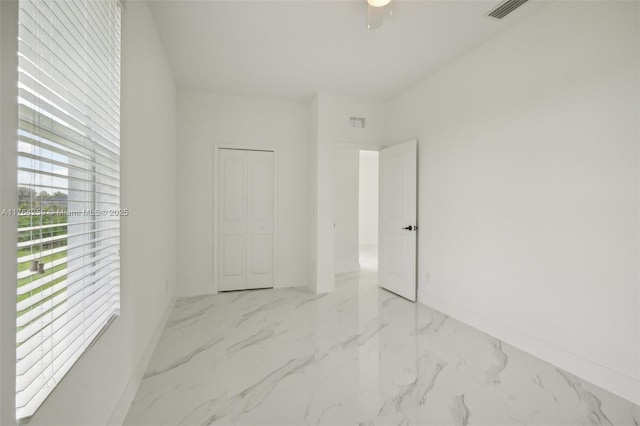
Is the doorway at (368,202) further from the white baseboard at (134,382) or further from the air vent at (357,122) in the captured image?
the white baseboard at (134,382)

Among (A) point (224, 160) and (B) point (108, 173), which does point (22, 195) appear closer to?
(B) point (108, 173)

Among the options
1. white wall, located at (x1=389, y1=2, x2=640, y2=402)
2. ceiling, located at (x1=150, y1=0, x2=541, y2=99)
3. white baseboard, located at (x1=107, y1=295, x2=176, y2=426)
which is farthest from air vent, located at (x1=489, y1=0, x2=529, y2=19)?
white baseboard, located at (x1=107, y1=295, x2=176, y2=426)

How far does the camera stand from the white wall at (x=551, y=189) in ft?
6.76

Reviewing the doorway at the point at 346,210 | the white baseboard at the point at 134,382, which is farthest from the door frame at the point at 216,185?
the doorway at the point at 346,210

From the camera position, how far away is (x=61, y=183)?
1.17m

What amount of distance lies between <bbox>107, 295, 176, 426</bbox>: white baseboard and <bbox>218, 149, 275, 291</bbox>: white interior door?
148cm

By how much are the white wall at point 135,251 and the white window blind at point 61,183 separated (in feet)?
0.44

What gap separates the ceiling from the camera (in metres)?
2.51

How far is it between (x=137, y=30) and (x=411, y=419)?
3010 mm

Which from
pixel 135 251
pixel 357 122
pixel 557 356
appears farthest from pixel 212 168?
pixel 557 356

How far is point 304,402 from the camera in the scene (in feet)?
6.35

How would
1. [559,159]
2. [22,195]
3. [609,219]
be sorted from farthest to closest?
[559,159]
[609,219]
[22,195]

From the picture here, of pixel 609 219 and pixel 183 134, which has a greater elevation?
pixel 183 134

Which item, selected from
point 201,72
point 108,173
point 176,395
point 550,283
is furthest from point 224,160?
point 550,283
